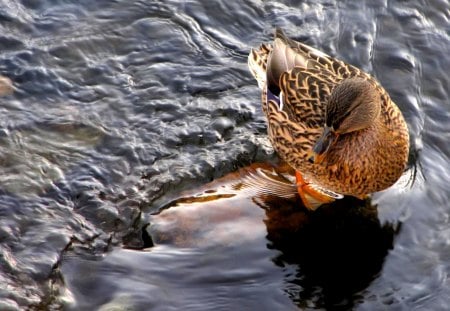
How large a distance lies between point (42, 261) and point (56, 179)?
902 millimetres

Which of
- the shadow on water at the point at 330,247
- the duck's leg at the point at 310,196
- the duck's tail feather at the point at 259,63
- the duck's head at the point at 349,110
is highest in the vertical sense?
the duck's head at the point at 349,110

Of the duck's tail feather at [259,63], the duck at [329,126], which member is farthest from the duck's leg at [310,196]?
the duck's tail feather at [259,63]

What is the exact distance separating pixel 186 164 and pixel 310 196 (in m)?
1.04

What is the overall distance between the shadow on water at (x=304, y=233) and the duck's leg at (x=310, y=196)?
52 millimetres

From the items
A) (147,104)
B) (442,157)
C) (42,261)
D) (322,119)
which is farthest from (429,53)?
(42,261)

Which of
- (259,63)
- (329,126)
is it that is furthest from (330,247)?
(259,63)

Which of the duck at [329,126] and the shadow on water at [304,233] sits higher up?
the duck at [329,126]

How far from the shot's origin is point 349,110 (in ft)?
20.5

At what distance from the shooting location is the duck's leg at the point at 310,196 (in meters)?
6.99

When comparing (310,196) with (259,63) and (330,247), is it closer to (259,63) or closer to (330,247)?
(330,247)

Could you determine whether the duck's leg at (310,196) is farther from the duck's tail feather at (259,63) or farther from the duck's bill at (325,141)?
the duck's tail feather at (259,63)

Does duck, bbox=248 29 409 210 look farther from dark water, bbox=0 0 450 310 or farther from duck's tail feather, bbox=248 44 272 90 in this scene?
dark water, bbox=0 0 450 310

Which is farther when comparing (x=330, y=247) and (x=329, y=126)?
(x=330, y=247)

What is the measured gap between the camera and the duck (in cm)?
635
